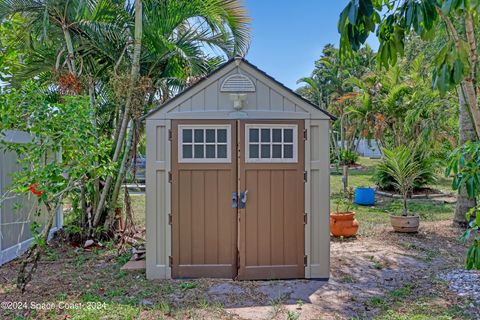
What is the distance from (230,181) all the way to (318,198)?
1136mm

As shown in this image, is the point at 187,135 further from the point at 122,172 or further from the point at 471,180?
the point at 471,180

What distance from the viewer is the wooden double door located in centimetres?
466

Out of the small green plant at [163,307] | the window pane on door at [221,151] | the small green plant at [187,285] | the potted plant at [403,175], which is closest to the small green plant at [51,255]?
the small green plant at [187,285]

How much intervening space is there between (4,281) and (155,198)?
2.01 metres

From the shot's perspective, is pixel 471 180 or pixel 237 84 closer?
pixel 471 180

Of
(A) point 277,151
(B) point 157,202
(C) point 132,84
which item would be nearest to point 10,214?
(B) point 157,202

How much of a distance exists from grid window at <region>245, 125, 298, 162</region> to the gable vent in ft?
1.55

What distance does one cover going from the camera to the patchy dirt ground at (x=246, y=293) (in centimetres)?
363

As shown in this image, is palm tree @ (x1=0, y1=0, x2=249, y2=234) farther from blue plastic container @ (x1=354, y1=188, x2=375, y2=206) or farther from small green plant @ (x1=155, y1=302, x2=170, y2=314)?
blue plastic container @ (x1=354, y1=188, x2=375, y2=206)

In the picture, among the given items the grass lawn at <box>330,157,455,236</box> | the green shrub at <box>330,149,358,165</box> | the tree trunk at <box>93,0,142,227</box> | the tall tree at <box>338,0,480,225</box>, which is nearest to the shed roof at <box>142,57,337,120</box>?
the tree trunk at <box>93,0,142,227</box>

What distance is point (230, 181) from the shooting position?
4.68 meters

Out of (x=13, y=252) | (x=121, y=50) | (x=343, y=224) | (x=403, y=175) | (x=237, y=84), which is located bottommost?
(x=13, y=252)

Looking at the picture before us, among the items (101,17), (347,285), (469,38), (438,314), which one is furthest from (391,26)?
(101,17)

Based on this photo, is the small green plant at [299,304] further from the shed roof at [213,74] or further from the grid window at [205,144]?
the shed roof at [213,74]
